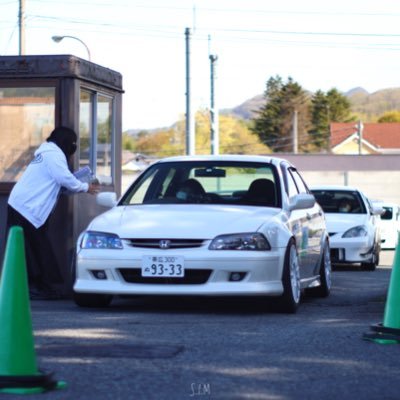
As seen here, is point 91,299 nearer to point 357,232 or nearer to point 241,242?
point 241,242

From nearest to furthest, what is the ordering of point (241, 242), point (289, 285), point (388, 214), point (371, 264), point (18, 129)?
point (241, 242) → point (289, 285) → point (18, 129) → point (371, 264) → point (388, 214)

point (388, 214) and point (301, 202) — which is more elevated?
point (301, 202)

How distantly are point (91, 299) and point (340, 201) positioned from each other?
10.5 meters

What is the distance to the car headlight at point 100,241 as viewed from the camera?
10500 millimetres

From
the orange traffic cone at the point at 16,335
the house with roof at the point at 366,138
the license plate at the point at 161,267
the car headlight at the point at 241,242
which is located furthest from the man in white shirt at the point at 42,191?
the house with roof at the point at 366,138

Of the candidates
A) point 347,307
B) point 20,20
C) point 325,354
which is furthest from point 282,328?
point 20,20

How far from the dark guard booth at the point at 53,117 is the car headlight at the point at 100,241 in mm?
1965

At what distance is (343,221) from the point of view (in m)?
19.8

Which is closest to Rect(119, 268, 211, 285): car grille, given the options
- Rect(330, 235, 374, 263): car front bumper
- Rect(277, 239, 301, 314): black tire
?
Rect(277, 239, 301, 314): black tire

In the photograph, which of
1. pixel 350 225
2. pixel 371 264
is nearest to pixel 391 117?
pixel 350 225

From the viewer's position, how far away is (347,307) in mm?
11477

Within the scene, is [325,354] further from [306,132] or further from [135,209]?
[306,132]

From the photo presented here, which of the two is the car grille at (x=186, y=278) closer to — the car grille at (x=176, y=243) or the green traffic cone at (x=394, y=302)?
the car grille at (x=176, y=243)

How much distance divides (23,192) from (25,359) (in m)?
5.77
